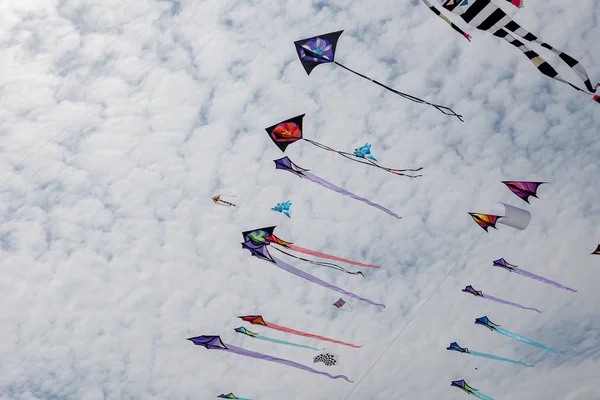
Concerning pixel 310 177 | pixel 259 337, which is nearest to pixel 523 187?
pixel 310 177

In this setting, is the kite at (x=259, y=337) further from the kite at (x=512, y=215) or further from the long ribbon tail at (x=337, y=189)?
the kite at (x=512, y=215)

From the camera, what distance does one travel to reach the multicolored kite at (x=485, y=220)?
1365 centimetres

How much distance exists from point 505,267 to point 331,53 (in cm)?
884

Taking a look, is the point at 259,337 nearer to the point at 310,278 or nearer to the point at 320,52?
the point at 310,278

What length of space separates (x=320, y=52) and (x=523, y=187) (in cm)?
678

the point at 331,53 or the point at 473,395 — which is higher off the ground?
the point at 331,53

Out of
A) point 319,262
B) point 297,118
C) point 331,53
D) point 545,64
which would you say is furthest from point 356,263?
point 545,64

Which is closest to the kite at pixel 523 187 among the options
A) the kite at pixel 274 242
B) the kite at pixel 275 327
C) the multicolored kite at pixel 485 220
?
the multicolored kite at pixel 485 220

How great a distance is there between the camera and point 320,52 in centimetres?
1184

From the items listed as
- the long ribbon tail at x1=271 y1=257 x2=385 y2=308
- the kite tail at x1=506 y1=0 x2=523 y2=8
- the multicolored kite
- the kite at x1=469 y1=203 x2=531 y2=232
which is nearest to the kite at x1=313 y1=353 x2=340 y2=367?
the long ribbon tail at x1=271 y1=257 x2=385 y2=308

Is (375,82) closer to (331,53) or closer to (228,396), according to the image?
(331,53)

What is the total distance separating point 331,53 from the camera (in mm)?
11922

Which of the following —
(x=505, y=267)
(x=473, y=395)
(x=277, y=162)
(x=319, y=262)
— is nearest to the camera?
(x=277, y=162)

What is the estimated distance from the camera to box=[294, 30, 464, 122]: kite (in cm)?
1162
